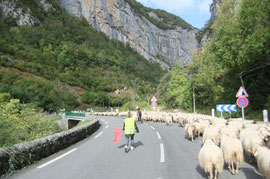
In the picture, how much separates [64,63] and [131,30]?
214ft

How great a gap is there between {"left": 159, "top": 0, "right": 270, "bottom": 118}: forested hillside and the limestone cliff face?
99876 millimetres

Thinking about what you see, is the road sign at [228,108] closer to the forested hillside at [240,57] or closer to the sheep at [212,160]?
the forested hillside at [240,57]

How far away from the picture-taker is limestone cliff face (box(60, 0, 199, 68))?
150 m

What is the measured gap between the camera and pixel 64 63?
4855 inches

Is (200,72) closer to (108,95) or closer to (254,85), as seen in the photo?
(254,85)

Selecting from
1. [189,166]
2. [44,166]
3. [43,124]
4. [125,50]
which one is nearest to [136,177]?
[189,166]

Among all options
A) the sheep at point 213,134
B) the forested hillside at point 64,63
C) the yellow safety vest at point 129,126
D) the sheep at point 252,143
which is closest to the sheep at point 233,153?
the sheep at point 252,143

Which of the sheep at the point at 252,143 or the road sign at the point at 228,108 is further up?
the road sign at the point at 228,108

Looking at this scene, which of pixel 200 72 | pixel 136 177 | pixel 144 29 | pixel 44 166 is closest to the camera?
pixel 136 177

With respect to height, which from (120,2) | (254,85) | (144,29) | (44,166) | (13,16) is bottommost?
(44,166)

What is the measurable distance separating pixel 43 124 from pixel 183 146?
12.9 metres

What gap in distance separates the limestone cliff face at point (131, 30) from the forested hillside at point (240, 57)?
328ft

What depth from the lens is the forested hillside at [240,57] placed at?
1633cm

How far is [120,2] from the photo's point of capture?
529 ft
